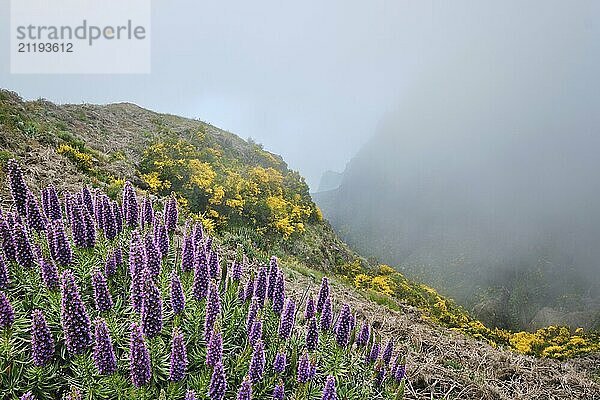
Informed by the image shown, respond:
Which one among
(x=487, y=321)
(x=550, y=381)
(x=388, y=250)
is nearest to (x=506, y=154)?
(x=388, y=250)

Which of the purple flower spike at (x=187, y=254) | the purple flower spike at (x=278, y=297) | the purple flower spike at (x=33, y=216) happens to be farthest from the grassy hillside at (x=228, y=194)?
the purple flower spike at (x=33, y=216)

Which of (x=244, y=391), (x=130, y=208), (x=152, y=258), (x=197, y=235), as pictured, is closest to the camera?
(x=244, y=391)

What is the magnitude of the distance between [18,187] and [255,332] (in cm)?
314

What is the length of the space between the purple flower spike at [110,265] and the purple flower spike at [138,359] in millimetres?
1384

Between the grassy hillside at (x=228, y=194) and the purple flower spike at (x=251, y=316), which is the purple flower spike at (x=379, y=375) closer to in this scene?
the purple flower spike at (x=251, y=316)

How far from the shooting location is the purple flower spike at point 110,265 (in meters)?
3.74

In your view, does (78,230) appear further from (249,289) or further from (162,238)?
(249,289)

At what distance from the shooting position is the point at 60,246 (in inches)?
143

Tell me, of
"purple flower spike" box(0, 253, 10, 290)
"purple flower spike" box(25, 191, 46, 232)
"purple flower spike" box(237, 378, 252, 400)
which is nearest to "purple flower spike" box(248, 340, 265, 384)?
"purple flower spike" box(237, 378, 252, 400)

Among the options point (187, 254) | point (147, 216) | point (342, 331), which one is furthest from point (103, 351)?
point (147, 216)

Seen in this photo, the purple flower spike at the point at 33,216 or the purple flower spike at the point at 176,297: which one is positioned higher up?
the purple flower spike at the point at 33,216

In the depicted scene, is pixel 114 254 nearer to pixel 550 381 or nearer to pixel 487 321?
pixel 550 381

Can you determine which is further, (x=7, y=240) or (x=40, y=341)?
(x=7, y=240)

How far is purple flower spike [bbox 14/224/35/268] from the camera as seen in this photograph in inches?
139
